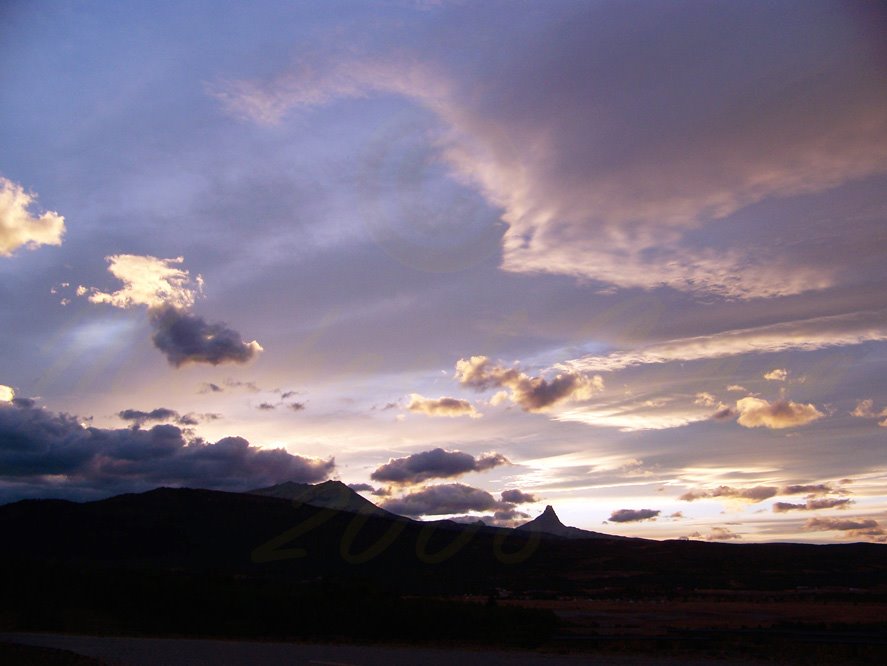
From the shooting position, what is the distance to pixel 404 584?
293ft

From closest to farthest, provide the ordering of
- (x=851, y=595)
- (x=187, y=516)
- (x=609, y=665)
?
(x=609, y=665)
(x=851, y=595)
(x=187, y=516)

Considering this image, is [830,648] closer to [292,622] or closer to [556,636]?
[556,636]

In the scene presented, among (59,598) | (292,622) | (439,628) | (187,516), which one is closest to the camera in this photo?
(439,628)

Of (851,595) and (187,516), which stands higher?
(187,516)

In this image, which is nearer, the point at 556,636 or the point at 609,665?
the point at 609,665

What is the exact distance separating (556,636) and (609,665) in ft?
34.5

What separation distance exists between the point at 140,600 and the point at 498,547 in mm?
105285

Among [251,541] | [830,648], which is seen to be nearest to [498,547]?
[251,541]

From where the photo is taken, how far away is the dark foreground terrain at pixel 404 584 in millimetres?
33406

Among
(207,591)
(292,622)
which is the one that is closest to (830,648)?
(292,622)

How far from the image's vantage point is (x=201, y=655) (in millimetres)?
24547

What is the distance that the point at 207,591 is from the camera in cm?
4447

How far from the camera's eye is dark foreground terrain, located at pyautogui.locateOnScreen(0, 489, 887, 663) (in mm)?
33406

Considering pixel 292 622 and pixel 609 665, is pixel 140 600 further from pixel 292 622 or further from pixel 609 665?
pixel 609 665
